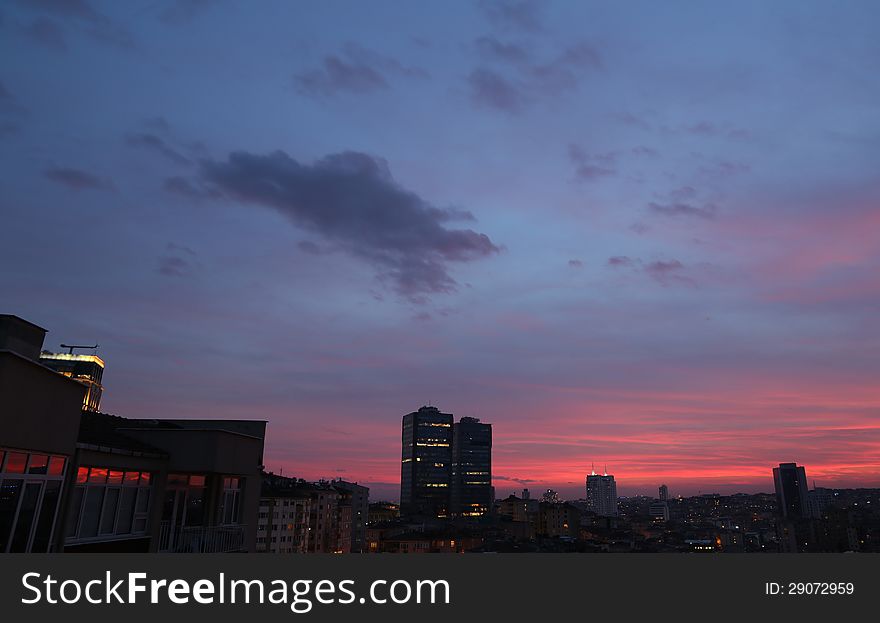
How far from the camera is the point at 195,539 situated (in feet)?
58.0

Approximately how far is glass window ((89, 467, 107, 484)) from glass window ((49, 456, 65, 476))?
6.40 ft

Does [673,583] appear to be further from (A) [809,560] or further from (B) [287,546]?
(B) [287,546]

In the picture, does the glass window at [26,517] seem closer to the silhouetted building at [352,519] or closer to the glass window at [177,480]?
the glass window at [177,480]

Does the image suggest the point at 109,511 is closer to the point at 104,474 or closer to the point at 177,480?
the point at 104,474

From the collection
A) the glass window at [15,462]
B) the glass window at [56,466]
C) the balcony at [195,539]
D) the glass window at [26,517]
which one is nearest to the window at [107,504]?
the balcony at [195,539]

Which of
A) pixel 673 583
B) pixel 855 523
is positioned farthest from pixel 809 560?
pixel 855 523

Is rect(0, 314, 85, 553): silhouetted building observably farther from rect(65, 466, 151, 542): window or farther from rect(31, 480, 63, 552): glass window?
rect(65, 466, 151, 542): window

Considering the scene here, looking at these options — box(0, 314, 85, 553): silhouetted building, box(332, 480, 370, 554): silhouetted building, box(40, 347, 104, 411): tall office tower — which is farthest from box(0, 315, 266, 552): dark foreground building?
box(40, 347, 104, 411): tall office tower

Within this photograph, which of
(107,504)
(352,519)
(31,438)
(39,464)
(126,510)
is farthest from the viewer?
(352,519)

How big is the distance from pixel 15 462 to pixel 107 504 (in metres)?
5.07

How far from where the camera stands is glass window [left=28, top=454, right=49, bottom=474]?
1091 cm

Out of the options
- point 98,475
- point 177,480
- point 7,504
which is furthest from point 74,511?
point 177,480

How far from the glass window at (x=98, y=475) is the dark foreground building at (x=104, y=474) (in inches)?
1.2

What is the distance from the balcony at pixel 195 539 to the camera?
1709 centimetres
